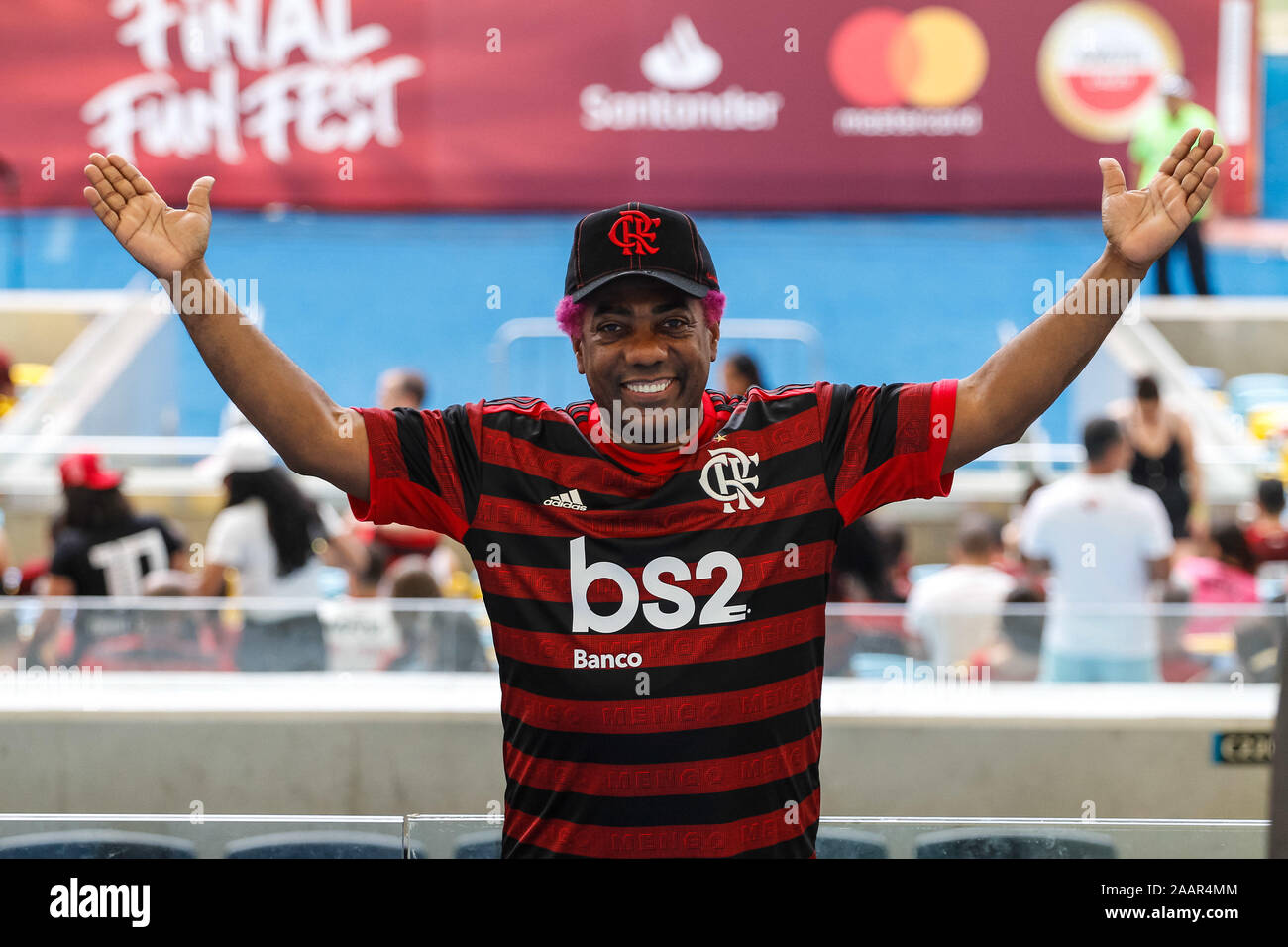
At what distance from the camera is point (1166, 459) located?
6711mm

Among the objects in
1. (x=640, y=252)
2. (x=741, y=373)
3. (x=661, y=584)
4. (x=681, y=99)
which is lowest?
(x=661, y=584)

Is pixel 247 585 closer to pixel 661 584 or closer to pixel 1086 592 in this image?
pixel 1086 592

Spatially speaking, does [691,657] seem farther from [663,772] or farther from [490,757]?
[490,757]

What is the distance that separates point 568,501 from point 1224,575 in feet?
13.0

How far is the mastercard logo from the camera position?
36.3 ft

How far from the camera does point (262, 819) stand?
2.08 m

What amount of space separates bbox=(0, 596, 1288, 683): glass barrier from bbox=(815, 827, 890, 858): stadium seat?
220cm

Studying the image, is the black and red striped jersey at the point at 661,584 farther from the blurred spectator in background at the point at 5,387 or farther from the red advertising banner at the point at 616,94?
Answer: the red advertising banner at the point at 616,94

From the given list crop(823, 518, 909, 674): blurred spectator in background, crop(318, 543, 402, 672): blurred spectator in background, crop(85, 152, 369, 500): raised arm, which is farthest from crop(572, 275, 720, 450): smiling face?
crop(823, 518, 909, 674): blurred spectator in background

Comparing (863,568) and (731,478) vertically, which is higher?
(731,478)

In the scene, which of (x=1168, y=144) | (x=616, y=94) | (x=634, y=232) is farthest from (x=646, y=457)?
(x=616, y=94)

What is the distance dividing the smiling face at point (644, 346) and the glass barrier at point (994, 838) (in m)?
0.58

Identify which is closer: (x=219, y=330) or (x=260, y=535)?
(x=219, y=330)
